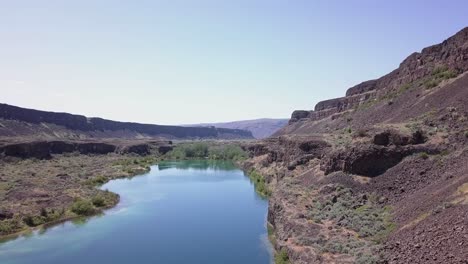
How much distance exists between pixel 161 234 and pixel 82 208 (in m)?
12.3

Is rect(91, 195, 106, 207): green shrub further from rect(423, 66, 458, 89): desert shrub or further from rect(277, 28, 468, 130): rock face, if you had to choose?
rect(277, 28, 468, 130): rock face

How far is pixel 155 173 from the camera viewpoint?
297ft

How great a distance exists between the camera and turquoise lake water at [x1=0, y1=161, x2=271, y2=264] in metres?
31.2

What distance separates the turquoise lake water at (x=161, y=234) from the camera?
31234 mm

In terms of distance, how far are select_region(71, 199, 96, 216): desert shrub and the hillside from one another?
20.9 m

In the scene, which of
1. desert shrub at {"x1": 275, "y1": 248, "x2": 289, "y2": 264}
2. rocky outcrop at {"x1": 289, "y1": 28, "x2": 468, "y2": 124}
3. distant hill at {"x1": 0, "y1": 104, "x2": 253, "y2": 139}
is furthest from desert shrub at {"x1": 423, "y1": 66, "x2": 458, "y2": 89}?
distant hill at {"x1": 0, "y1": 104, "x2": 253, "y2": 139}

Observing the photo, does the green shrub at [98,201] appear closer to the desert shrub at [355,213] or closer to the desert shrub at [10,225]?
the desert shrub at [10,225]

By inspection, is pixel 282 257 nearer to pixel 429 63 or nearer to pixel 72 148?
pixel 429 63

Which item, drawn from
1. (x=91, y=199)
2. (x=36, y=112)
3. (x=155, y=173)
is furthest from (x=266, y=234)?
(x=36, y=112)

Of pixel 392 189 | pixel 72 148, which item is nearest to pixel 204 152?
pixel 72 148

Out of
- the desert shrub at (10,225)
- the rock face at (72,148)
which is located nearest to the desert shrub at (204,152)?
the rock face at (72,148)

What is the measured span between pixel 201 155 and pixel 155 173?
45.1 m

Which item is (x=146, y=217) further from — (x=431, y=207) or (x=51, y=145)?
(x=51, y=145)

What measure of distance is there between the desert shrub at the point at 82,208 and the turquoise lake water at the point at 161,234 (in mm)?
1669
